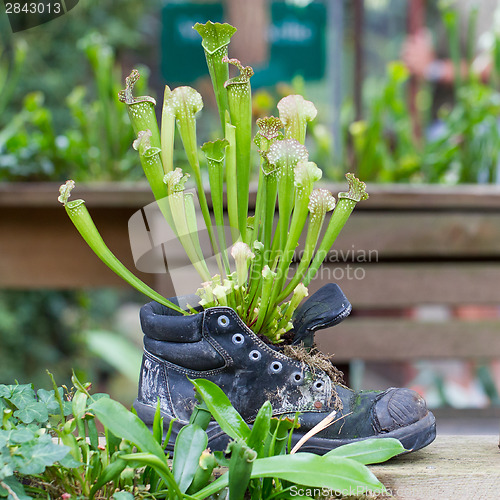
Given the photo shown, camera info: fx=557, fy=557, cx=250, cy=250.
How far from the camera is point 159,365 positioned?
21.2 inches

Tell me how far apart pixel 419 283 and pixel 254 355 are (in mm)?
810

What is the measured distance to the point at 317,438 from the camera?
531 mm

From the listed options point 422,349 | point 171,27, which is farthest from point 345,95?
point 422,349

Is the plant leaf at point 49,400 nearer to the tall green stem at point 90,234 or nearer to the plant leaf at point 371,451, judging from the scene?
the tall green stem at point 90,234

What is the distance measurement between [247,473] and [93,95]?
2882mm

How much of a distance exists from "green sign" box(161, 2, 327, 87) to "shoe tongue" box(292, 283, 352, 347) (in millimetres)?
887

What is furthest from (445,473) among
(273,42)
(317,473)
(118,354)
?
(118,354)

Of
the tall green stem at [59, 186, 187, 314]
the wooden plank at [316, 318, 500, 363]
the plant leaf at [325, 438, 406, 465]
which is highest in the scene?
the tall green stem at [59, 186, 187, 314]

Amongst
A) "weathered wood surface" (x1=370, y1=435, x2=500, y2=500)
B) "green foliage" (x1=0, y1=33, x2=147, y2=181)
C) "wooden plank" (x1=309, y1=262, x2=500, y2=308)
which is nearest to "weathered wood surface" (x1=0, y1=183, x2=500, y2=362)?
"wooden plank" (x1=309, y1=262, x2=500, y2=308)

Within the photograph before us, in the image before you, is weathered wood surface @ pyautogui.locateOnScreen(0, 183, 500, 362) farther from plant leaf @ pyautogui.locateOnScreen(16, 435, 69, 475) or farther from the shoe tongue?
plant leaf @ pyautogui.locateOnScreen(16, 435, 69, 475)

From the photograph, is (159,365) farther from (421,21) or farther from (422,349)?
(421,21)

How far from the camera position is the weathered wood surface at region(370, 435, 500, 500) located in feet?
1.60

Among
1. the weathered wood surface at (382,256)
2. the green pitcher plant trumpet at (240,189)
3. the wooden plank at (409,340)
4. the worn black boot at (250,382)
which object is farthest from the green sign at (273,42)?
the worn black boot at (250,382)

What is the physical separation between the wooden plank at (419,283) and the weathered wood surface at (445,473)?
2.07 ft
